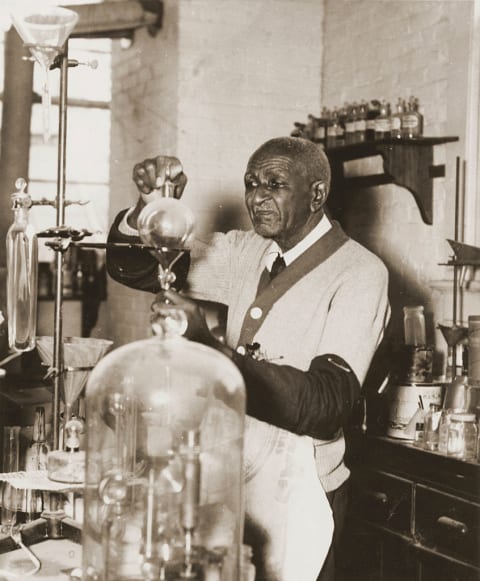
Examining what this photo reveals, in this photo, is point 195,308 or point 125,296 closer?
point 195,308

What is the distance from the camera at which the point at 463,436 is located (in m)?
2.86

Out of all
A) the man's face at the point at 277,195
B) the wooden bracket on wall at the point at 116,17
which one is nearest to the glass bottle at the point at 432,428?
the man's face at the point at 277,195

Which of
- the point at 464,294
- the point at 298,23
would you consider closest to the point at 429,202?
the point at 464,294

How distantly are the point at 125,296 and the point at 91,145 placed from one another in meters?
1.16

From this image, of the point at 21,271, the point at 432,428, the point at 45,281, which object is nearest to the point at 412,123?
the point at 432,428

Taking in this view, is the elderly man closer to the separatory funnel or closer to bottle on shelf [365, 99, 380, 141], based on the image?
the separatory funnel

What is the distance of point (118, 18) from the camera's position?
4.64 meters

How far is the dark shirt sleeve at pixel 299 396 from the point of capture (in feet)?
5.59

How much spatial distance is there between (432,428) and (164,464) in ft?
5.81

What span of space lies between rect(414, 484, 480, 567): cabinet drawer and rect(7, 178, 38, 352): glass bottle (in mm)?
1638

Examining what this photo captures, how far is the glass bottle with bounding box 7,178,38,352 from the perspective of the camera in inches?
65.6

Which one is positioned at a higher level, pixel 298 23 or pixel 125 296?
pixel 298 23

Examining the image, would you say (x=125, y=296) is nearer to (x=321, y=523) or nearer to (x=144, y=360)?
(x=321, y=523)

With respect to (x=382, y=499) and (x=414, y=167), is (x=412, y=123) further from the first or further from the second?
(x=382, y=499)
